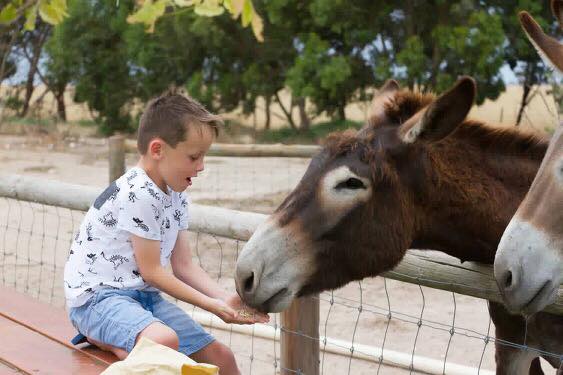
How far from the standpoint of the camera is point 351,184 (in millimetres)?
2674

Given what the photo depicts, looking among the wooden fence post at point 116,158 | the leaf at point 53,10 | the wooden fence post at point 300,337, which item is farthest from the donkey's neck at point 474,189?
the wooden fence post at point 116,158

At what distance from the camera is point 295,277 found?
8.55ft

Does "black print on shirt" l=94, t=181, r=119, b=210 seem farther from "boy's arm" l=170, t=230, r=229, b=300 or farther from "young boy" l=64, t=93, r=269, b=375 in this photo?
"boy's arm" l=170, t=230, r=229, b=300

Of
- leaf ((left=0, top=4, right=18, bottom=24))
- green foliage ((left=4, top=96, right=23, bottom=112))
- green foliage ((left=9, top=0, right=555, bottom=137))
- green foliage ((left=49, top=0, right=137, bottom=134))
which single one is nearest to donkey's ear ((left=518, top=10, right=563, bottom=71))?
leaf ((left=0, top=4, right=18, bottom=24))

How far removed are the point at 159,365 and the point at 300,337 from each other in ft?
3.70

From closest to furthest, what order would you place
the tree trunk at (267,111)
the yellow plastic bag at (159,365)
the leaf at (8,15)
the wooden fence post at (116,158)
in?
the yellow plastic bag at (159,365) < the leaf at (8,15) < the wooden fence post at (116,158) < the tree trunk at (267,111)

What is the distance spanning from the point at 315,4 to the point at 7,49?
1013cm

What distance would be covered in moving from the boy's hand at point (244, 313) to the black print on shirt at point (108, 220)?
53 centimetres

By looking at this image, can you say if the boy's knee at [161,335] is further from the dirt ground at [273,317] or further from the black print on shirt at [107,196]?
the dirt ground at [273,317]

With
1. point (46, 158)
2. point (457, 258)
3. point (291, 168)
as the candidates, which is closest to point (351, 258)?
point (457, 258)

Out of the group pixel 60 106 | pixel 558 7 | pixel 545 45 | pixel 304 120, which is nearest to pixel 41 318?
pixel 545 45

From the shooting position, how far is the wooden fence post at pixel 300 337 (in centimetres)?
334

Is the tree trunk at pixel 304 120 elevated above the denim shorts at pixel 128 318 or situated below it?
below

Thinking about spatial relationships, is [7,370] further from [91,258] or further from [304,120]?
[304,120]
